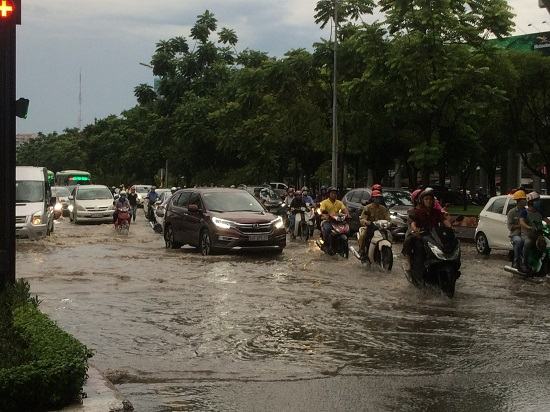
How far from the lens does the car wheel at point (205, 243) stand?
1741 centimetres

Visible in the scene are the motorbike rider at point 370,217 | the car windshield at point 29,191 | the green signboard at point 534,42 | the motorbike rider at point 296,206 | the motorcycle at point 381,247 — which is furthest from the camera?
the green signboard at point 534,42

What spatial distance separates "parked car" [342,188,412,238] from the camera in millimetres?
23000

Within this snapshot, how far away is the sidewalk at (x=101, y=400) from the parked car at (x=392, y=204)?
17.8 m

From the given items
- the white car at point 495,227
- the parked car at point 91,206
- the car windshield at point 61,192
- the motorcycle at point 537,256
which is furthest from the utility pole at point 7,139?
the car windshield at point 61,192

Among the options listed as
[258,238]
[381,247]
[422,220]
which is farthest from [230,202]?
[422,220]

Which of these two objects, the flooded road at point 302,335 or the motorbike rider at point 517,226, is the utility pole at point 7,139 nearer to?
the flooded road at point 302,335

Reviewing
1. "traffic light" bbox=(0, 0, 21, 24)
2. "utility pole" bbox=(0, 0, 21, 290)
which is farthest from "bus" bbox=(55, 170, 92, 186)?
"traffic light" bbox=(0, 0, 21, 24)

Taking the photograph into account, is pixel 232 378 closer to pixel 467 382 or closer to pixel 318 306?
Answer: pixel 467 382

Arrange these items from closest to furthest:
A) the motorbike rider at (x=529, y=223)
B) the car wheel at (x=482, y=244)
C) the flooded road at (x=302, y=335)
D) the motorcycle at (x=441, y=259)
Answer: the flooded road at (x=302, y=335) < the motorcycle at (x=441, y=259) < the motorbike rider at (x=529, y=223) < the car wheel at (x=482, y=244)

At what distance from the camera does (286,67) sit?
118 ft

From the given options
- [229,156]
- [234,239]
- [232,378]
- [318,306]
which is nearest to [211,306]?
[318,306]

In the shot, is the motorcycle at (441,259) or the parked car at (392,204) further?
the parked car at (392,204)

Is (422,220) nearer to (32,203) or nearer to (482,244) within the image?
(482,244)

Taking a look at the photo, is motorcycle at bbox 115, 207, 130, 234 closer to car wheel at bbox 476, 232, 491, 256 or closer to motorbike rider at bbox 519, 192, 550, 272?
car wheel at bbox 476, 232, 491, 256
